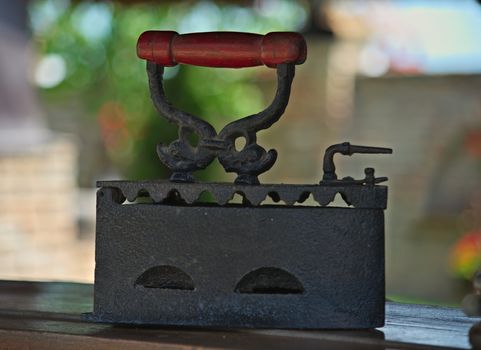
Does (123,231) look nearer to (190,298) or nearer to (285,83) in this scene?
(190,298)

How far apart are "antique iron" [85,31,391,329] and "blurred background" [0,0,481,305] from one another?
3.85m

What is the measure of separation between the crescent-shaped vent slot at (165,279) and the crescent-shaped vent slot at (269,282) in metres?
0.06

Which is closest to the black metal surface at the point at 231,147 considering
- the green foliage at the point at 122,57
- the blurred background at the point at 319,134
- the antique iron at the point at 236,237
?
A: the antique iron at the point at 236,237

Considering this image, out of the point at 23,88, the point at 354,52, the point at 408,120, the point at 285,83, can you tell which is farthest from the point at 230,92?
the point at 285,83

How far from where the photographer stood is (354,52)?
29.7ft

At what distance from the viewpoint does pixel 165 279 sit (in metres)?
1.11

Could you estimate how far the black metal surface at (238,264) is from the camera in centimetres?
104

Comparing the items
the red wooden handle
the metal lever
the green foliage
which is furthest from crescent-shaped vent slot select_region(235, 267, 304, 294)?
the green foliage

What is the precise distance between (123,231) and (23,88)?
207 inches

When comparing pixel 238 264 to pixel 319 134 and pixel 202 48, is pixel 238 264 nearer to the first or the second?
pixel 202 48

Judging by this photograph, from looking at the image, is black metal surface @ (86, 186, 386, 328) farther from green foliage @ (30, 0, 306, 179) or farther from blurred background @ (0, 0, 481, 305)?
green foliage @ (30, 0, 306, 179)

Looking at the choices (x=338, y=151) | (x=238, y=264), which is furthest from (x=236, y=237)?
(x=338, y=151)

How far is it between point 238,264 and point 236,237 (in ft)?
0.09

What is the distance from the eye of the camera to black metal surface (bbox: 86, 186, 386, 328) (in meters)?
1.04
